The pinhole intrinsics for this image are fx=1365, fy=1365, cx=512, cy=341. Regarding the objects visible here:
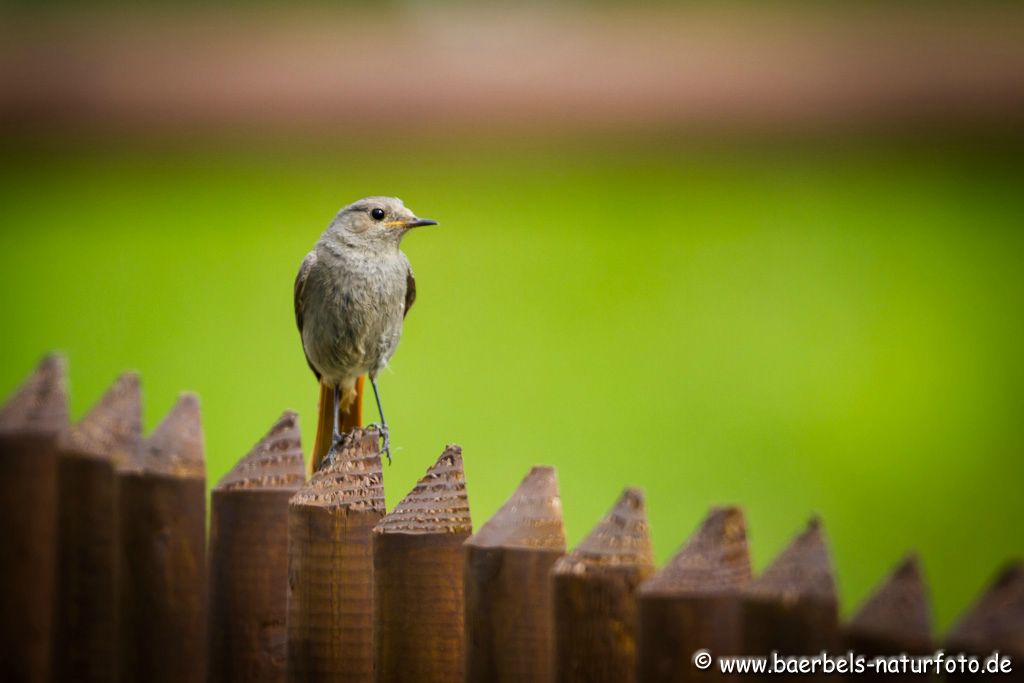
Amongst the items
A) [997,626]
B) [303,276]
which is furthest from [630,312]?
[997,626]

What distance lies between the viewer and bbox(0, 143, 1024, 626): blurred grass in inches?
279

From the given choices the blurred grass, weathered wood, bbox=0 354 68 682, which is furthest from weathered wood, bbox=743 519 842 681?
the blurred grass

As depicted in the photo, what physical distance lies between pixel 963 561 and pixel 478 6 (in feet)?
15.3

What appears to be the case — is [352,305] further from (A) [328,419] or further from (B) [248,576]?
(B) [248,576]

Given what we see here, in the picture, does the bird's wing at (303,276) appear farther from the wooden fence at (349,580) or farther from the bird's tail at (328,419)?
the wooden fence at (349,580)

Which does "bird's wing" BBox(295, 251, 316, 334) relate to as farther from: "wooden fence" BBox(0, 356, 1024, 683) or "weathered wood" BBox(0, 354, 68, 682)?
"weathered wood" BBox(0, 354, 68, 682)

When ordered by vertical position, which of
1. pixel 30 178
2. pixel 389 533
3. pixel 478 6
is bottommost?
pixel 389 533

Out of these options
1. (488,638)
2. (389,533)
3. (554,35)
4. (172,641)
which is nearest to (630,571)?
(488,638)

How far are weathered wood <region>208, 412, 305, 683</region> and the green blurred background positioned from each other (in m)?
3.42

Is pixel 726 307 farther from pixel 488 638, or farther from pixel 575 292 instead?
pixel 488 638

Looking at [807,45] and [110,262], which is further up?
[807,45]

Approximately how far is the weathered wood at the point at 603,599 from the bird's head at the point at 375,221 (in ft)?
6.77

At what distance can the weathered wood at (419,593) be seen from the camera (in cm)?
275

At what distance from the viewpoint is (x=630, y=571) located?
2461mm
